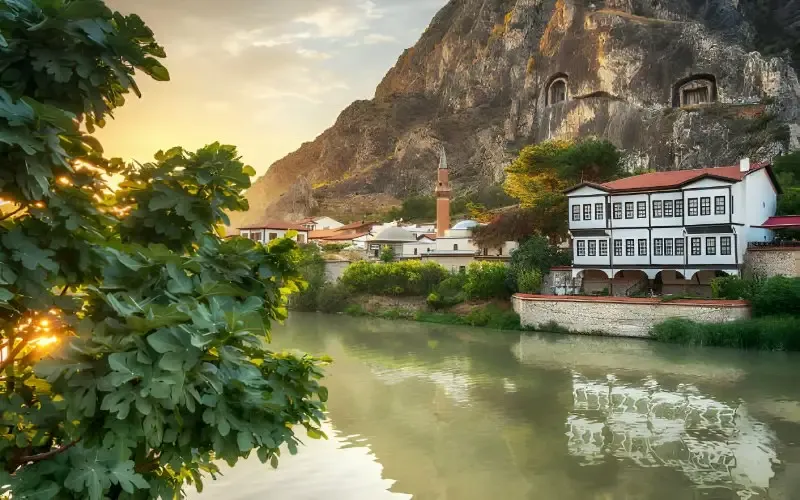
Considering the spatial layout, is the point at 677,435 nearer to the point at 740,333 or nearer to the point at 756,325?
the point at 740,333

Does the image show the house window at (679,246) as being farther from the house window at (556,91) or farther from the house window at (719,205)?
the house window at (556,91)

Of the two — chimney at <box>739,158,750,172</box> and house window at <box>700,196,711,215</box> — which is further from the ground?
chimney at <box>739,158,750,172</box>

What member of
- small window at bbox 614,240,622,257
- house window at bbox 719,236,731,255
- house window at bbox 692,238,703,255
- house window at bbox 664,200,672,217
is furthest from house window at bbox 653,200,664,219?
house window at bbox 719,236,731,255

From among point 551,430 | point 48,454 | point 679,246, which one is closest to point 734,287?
point 679,246

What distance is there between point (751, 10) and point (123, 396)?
99.2 m

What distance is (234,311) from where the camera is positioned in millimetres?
3186

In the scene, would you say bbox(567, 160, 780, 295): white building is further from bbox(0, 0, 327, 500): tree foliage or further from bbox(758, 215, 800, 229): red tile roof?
bbox(0, 0, 327, 500): tree foliage

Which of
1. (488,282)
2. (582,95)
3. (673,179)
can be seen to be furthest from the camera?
(582,95)

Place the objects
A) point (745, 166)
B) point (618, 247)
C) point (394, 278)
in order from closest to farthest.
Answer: point (745, 166) < point (618, 247) < point (394, 278)

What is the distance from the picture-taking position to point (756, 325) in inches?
971

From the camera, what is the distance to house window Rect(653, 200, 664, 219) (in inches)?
1201

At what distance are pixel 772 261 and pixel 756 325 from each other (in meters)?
5.06

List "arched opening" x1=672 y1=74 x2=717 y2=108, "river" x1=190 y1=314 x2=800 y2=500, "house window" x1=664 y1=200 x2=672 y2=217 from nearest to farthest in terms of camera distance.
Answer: "river" x1=190 y1=314 x2=800 y2=500
"house window" x1=664 y1=200 x2=672 y2=217
"arched opening" x1=672 y1=74 x2=717 y2=108

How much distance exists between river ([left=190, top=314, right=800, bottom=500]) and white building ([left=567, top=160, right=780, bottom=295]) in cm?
640
